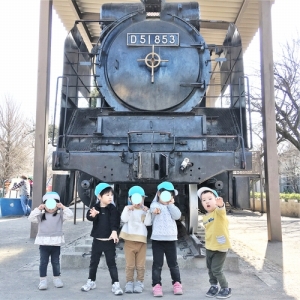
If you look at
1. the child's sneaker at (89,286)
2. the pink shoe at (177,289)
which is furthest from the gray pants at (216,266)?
the child's sneaker at (89,286)

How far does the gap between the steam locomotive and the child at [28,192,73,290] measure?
2.90 feet

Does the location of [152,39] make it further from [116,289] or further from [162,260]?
[116,289]

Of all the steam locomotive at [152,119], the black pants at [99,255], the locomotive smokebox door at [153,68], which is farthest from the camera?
the locomotive smokebox door at [153,68]

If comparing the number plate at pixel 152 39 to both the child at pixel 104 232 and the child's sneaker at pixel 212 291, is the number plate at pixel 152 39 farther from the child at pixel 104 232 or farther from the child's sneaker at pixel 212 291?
the child's sneaker at pixel 212 291

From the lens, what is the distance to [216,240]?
309 cm

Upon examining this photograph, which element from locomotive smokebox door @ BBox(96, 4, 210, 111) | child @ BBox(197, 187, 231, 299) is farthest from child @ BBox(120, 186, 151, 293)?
locomotive smokebox door @ BBox(96, 4, 210, 111)

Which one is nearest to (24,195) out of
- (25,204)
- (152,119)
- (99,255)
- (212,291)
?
(25,204)

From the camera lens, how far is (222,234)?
3.10 metres

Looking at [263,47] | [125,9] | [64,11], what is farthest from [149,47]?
[64,11]

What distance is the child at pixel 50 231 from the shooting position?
334 cm

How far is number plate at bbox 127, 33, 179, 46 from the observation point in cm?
515

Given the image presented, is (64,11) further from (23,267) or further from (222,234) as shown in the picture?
(222,234)

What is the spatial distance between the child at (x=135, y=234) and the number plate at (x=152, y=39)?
8.68 feet

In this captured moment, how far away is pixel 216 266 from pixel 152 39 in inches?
134
